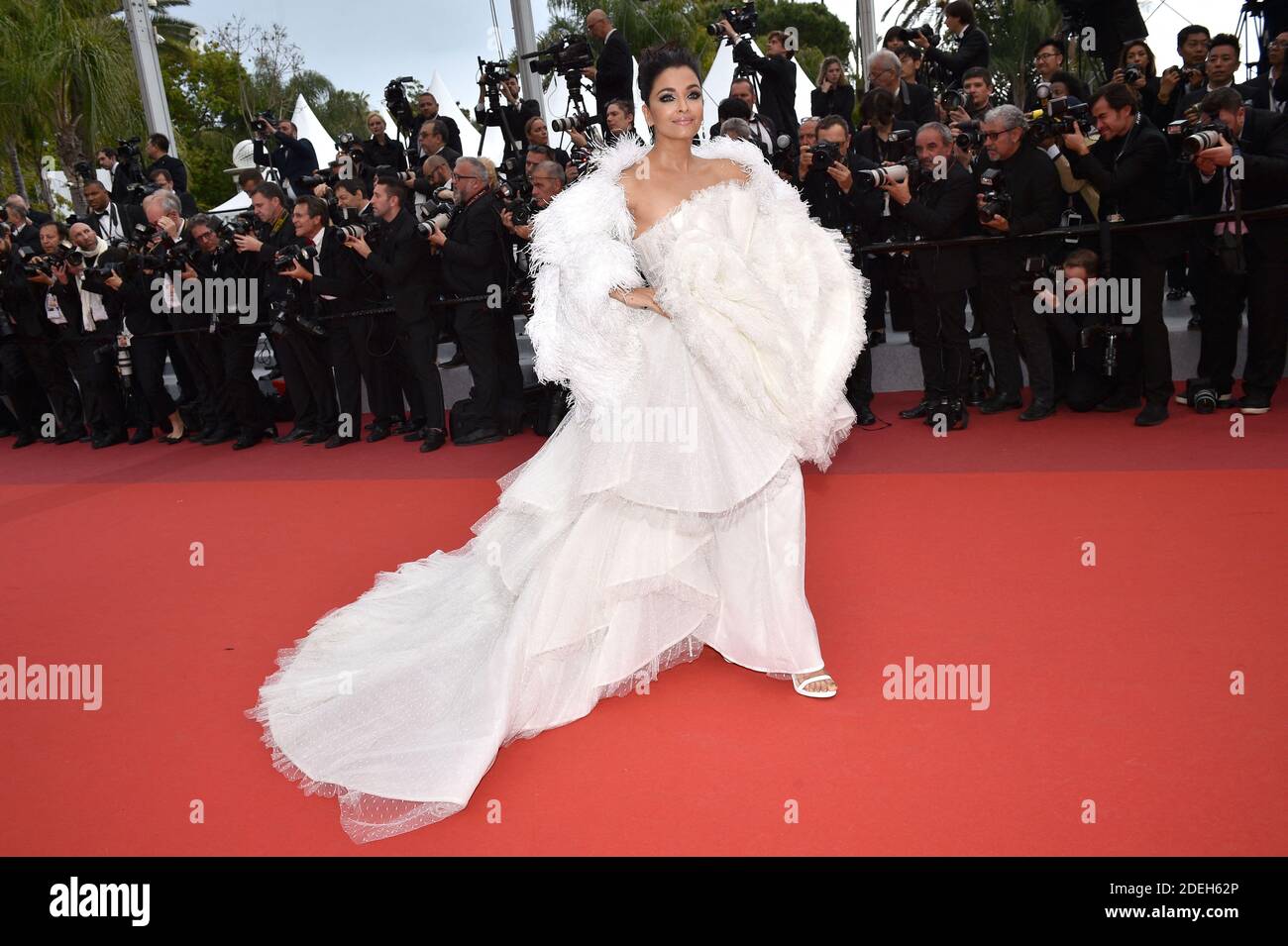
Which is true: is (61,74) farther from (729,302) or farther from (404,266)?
(729,302)

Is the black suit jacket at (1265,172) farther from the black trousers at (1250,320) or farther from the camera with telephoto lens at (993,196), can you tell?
the camera with telephoto lens at (993,196)

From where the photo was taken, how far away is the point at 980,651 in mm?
3117

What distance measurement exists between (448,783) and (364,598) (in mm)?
1225

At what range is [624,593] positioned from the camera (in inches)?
118

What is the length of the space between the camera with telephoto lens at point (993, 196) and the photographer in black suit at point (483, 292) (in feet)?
9.44

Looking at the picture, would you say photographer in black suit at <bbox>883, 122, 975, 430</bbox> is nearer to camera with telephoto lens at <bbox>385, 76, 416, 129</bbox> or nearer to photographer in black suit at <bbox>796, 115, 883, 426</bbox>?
photographer in black suit at <bbox>796, 115, 883, 426</bbox>

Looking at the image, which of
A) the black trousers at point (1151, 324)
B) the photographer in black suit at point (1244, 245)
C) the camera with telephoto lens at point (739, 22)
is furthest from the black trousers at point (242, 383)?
the photographer in black suit at point (1244, 245)

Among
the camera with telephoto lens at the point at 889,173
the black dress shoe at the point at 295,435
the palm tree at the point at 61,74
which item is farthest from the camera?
the palm tree at the point at 61,74

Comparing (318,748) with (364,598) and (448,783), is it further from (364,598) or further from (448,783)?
(364,598)

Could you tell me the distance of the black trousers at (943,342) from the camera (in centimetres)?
597

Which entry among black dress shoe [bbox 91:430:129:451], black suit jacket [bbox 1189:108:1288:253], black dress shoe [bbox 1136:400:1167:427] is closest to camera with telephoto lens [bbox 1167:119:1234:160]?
black suit jacket [bbox 1189:108:1288:253]

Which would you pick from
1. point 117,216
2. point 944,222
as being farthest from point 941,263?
point 117,216

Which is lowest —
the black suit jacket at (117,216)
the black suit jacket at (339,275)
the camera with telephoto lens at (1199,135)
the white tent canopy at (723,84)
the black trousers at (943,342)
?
the black trousers at (943,342)

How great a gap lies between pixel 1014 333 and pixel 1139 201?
36.8 inches
